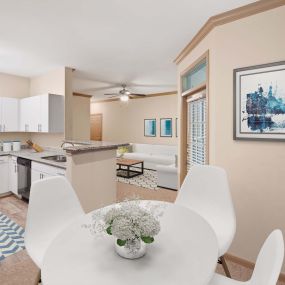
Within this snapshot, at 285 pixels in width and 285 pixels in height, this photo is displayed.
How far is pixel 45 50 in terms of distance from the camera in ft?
Result: 10.4

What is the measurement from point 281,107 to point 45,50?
10.4ft

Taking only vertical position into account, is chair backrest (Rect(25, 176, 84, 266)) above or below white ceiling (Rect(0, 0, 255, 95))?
below

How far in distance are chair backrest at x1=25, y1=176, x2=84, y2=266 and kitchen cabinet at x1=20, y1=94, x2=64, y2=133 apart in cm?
246

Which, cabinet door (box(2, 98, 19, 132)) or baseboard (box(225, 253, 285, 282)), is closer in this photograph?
baseboard (box(225, 253, 285, 282))

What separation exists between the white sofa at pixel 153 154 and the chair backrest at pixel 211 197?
401cm

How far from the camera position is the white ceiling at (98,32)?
80.5 inches

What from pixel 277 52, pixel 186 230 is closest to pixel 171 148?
pixel 277 52

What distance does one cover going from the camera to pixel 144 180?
553 centimetres

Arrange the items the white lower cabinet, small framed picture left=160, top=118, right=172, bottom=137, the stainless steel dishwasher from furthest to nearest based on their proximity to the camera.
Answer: small framed picture left=160, top=118, right=172, bottom=137 → the stainless steel dishwasher → the white lower cabinet

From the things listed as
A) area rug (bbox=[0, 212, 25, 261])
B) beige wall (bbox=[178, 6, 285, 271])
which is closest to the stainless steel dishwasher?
area rug (bbox=[0, 212, 25, 261])

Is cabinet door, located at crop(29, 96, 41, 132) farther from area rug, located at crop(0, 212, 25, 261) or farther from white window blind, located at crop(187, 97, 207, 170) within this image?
white window blind, located at crop(187, 97, 207, 170)

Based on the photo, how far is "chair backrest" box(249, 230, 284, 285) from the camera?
2.68ft

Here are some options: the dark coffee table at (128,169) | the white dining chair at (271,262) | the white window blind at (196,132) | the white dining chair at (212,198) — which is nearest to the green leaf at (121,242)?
the white dining chair at (271,262)

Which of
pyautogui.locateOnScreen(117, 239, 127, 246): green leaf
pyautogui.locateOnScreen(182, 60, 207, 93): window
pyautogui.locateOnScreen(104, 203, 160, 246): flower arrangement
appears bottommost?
pyautogui.locateOnScreen(117, 239, 127, 246): green leaf
